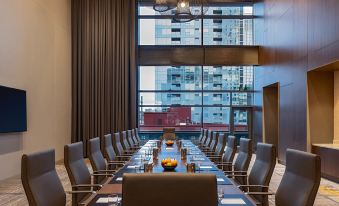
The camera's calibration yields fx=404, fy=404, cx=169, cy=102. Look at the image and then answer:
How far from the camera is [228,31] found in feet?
45.2

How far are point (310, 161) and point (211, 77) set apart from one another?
11.4 m

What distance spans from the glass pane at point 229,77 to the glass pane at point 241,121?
0.94 metres

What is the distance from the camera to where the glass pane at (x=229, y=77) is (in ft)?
45.3

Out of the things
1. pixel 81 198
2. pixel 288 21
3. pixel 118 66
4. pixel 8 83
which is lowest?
pixel 81 198

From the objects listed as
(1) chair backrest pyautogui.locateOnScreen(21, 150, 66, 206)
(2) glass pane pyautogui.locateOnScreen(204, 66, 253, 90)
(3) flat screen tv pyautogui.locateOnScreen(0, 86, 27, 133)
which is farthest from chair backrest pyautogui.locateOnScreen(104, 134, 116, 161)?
(2) glass pane pyautogui.locateOnScreen(204, 66, 253, 90)

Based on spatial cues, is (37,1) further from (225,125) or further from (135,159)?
(225,125)

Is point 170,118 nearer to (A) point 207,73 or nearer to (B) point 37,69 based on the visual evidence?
(A) point 207,73

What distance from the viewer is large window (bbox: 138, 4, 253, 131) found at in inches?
536

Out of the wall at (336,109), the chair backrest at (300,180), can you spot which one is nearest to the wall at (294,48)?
the wall at (336,109)

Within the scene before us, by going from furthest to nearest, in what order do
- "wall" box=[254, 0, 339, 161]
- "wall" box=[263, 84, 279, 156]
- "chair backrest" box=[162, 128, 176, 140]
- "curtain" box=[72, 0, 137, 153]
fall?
"curtain" box=[72, 0, 137, 153]
"wall" box=[263, 84, 279, 156]
"chair backrest" box=[162, 128, 176, 140]
"wall" box=[254, 0, 339, 161]

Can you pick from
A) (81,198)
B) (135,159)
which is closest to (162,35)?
(135,159)

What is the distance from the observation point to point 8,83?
7578mm

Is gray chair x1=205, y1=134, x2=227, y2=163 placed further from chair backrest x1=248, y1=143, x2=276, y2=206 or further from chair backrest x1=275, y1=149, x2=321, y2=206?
chair backrest x1=275, y1=149, x2=321, y2=206

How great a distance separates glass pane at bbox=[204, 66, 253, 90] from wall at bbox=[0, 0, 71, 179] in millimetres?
4702
